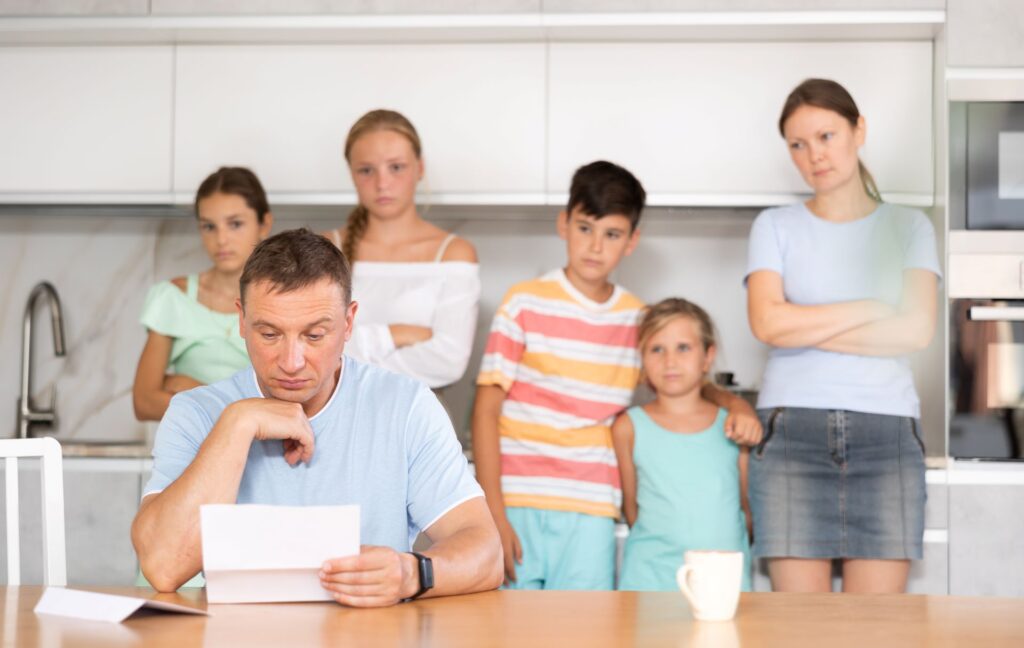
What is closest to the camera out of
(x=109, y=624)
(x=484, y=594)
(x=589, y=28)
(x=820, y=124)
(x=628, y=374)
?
(x=109, y=624)

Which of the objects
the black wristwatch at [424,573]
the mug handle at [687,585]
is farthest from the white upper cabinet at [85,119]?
the mug handle at [687,585]

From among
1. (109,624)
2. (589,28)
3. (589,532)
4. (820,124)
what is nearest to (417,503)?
(109,624)

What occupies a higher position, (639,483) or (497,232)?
(497,232)

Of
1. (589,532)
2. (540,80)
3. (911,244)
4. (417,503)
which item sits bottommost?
(589,532)

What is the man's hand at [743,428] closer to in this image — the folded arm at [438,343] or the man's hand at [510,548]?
the man's hand at [510,548]

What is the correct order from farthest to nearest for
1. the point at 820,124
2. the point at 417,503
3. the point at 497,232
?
the point at 497,232 < the point at 820,124 < the point at 417,503

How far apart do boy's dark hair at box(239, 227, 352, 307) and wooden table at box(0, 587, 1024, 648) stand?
1.35 feet

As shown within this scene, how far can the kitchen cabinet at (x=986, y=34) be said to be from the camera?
2783 millimetres

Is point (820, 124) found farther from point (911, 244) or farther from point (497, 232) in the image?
point (497, 232)

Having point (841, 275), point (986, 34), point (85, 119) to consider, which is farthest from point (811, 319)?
point (85, 119)

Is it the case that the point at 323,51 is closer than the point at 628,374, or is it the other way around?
the point at 628,374

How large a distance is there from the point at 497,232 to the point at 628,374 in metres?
0.84

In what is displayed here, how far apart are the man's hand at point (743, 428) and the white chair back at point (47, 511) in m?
1.33

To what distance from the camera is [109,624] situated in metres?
1.23
